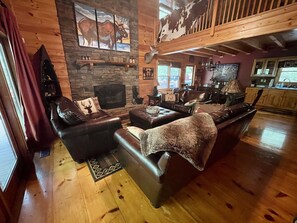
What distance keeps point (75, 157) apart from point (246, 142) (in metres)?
3.15

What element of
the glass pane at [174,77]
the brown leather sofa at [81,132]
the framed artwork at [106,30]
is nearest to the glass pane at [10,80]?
the brown leather sofa at [81,132]

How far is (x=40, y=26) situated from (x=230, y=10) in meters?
3.98

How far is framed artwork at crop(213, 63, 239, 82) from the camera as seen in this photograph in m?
5.93

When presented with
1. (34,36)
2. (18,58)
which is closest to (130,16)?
(34,36)

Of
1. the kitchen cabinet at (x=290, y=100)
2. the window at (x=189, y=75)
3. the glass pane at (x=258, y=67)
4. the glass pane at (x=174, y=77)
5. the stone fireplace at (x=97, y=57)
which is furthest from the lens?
the window at (x=189, y=75)

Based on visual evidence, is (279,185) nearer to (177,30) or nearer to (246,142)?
(246,142)

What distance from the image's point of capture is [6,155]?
5.49 ft

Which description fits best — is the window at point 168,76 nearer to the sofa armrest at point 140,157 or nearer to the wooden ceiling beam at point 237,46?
the wooden ceiling beam at point 237,46

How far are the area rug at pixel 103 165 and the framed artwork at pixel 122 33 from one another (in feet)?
10.4

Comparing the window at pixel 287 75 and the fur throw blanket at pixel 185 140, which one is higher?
the window at pixel 287 75

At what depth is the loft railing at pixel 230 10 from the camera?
2148 mm

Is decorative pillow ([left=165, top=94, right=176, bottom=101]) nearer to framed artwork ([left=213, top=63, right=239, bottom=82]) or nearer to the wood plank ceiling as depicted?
the wood plank ceiling

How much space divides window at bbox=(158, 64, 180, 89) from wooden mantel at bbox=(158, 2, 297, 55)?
85.6 inches

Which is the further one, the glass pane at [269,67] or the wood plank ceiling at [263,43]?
the glass pane at [269,67]
